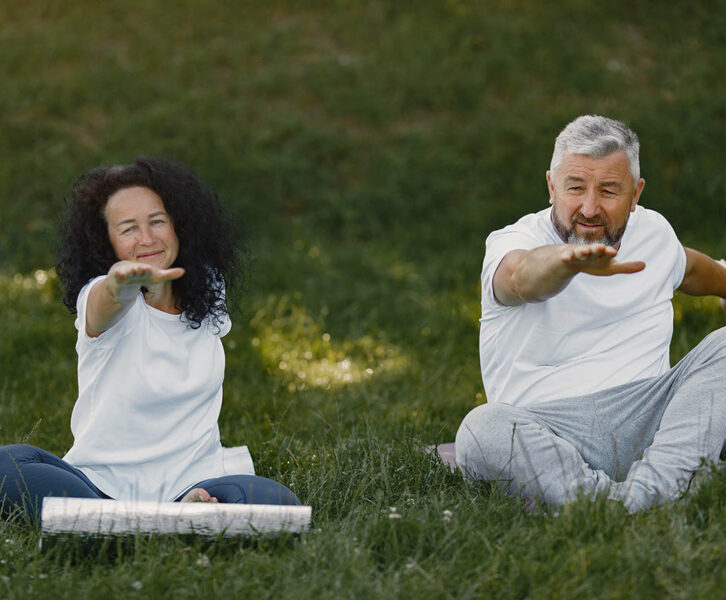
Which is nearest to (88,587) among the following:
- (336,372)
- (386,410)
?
(386,410)

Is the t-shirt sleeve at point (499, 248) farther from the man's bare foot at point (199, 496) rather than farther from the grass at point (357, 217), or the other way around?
the man's bare foot at point (199, 496)

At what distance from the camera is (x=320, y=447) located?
3.94m

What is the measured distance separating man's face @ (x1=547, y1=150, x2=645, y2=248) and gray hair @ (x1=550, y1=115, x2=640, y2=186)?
0.02m

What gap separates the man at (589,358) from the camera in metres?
3.22

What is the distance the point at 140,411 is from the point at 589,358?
1563 mm

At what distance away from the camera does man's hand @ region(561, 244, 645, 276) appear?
288cm

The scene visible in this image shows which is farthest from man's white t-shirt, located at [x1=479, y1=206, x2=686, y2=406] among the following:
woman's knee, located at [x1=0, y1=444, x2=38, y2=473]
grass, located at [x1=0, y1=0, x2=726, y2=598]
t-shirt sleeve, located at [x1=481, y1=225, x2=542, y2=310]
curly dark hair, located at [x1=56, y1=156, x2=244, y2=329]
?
woman's knee, located at [x1=0, y1=444, x2=38, y2=473]

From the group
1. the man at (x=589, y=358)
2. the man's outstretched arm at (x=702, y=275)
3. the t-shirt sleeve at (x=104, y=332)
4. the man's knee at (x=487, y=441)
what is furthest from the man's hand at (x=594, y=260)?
the t-shirt sleeve at (x=104, y=332)

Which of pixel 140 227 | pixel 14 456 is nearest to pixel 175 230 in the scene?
pixel 140 227

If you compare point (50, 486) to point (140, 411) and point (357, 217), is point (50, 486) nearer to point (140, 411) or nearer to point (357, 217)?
point (140, 411)

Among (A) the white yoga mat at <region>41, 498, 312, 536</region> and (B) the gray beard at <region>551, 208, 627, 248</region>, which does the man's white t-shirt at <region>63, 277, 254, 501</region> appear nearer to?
(A) the white yoga mat at <region>41, 498, 312, 536</region>

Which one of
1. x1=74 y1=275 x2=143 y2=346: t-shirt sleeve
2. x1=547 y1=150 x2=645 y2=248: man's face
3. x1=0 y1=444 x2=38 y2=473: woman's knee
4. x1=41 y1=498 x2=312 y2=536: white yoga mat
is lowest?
x1=41 y1=498 x2=312 y2=536: white yoga mat

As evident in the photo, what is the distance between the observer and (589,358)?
353cm

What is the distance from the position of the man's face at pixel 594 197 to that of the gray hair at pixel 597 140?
0.07 ft
